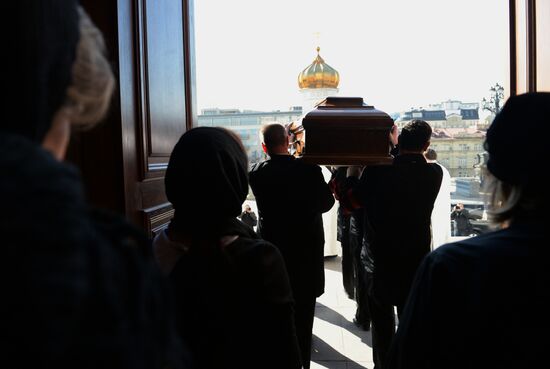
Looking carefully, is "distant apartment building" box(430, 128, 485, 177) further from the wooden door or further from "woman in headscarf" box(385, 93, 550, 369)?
"woman in headscarf" box(385, 93, 550, 369)

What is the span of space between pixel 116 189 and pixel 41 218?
4.63 ft

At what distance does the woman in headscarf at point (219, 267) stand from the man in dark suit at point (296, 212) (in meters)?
1.60

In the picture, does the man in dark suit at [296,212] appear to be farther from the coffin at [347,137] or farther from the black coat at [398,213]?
the coffin at [347,137]

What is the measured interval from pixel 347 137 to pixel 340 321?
8.32 ft

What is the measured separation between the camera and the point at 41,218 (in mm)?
445

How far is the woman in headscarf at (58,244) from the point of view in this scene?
1.44 ft

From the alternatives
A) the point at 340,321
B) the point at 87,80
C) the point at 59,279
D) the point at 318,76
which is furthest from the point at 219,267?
the point at 318,76

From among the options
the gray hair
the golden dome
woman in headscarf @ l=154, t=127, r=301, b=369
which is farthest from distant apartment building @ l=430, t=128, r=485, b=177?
the gray hair

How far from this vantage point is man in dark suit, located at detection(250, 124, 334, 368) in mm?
3035

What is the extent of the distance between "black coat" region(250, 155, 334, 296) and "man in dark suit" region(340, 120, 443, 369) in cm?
29

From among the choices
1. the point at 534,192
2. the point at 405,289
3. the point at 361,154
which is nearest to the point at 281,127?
the point at 361,154

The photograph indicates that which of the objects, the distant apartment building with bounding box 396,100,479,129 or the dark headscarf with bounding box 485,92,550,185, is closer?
the dark headscarf with bounding box 485,92,550,185

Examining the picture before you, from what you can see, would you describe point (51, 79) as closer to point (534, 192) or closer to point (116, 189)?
point (534, 192)

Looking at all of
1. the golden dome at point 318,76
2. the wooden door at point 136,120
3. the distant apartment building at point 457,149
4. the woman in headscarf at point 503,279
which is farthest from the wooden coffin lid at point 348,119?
the distant apartment building at point 457,149
